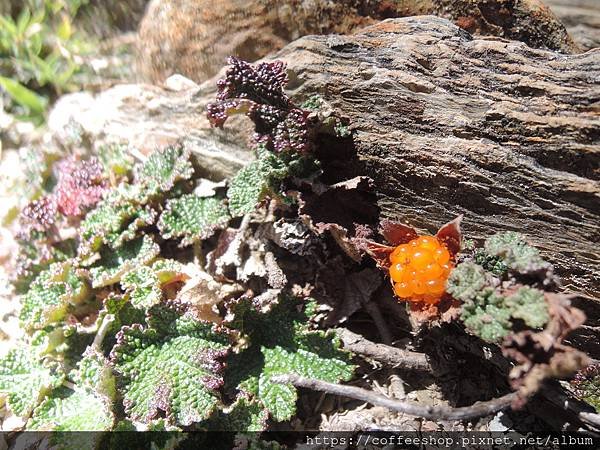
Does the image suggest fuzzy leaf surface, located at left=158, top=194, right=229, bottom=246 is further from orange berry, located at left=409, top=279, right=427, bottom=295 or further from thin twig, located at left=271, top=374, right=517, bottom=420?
thin twig, located at left=271, top=374, right=517, bottom=420

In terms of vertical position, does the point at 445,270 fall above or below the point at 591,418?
above

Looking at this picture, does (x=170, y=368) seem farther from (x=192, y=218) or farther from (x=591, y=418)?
(x=591, y=418)

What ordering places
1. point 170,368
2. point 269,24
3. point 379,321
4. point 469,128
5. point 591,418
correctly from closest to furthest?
1. point 591,418
2. point 469,128
3. point 170,368
4. point 379,321
5. point 269,24

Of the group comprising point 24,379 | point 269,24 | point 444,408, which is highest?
point 269,24

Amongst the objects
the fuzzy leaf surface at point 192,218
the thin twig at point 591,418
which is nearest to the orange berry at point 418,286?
the thin twig at point 591,418

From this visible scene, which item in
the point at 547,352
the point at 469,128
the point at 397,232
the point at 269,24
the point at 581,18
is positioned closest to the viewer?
the point at 547,352

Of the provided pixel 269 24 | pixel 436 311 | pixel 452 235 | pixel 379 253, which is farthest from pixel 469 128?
pixel 269 24

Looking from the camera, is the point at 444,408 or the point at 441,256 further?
the point at 441,256

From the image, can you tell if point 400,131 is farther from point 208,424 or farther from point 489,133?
point 208,424
